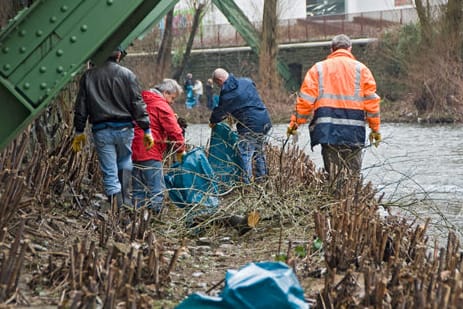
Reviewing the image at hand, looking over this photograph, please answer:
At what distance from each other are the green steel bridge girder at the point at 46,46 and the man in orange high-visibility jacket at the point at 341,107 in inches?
165

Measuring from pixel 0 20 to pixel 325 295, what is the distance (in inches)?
161

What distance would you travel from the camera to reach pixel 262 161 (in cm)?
988

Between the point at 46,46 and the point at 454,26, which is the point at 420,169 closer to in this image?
the point at 46,46

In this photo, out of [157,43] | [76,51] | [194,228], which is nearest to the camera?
[76,51]

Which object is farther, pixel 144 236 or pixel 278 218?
pixel 278 218

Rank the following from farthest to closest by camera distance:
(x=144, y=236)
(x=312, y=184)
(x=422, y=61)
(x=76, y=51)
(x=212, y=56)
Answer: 1. (x=212, y=56)
2. (x=422, y=61)
3. (x=312, y=184)
4. (x=144, y=236)
5. (x=76, y=51)

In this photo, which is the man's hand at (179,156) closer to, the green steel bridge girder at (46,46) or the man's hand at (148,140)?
the man's hand at (148,140)

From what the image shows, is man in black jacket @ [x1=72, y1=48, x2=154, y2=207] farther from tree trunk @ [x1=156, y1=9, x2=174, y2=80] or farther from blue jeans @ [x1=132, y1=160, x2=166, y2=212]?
tree trunk @ [x1=156, y1=9, x2=174, y2=80]

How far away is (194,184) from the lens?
868cm

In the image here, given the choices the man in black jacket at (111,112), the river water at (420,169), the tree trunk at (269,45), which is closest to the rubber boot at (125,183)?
the man in black jacket at (111,112)

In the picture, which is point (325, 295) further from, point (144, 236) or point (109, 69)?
point (109, 69)

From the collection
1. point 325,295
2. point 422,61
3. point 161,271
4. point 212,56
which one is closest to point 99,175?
point 161,271

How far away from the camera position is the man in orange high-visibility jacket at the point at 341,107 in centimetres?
948

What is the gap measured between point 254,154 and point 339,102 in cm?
113
